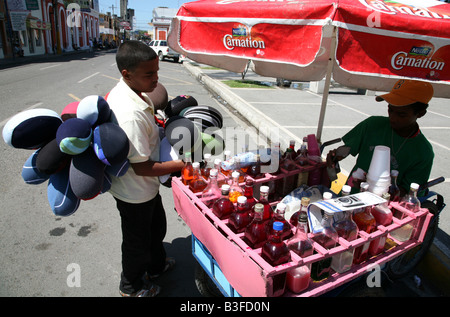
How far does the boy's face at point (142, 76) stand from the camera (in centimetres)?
191

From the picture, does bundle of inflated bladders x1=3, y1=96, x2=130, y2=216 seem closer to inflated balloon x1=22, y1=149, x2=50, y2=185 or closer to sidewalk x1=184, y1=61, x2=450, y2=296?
inflated balloon x1=22, y1=149, x2=50, y2=185

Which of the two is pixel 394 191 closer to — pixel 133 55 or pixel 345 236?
pixel 345 236

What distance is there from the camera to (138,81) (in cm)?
195

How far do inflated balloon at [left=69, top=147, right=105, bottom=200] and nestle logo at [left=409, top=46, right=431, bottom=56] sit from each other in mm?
2225

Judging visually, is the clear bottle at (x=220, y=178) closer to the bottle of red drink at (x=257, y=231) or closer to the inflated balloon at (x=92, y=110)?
the bottle of red drink at (x=257, y=231)

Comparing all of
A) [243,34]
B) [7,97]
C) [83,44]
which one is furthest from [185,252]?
[83,44]

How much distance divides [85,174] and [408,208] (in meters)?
2.24

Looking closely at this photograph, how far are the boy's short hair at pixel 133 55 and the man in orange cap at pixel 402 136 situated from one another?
181 cm

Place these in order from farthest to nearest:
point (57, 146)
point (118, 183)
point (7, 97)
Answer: point (7, 97) → point (118, 183) → point (57, 146)

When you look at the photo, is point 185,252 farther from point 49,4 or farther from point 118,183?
point 49,4

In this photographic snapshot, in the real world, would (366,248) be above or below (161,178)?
below

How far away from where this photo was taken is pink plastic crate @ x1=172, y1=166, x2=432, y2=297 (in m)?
1.51

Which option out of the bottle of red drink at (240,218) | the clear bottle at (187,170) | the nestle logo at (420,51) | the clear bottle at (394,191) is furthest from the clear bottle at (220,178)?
the nestle logo at (420,51)
